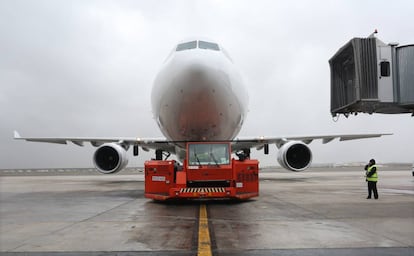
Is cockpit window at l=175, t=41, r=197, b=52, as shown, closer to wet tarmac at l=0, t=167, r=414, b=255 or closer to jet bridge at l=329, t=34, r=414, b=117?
jet bridge at l=329, t=34, r=414, b=117

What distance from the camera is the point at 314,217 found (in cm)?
638

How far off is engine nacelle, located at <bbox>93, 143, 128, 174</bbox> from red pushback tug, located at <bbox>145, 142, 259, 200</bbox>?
4316 mm

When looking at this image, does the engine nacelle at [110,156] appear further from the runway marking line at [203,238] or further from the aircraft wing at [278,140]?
the runway marking line at [203,238]

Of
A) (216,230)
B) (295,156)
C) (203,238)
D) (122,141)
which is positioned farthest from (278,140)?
(203,238)

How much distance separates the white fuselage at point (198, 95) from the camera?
341 inches

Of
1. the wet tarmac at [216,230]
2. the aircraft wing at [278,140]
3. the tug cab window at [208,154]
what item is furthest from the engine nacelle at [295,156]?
the wet tarmac at [216,230]

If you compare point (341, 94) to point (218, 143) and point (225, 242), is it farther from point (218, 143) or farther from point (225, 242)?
point (225, 242)

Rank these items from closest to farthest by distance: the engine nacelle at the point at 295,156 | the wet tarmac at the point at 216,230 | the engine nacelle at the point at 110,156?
the wet tarmac at the point at 216,230 < the engine nacelle at the point at 110,156 < the engine nacelle at the point at 295,156

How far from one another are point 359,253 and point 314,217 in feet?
8.39

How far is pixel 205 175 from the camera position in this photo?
9000 mm

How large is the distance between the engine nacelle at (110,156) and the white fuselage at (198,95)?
3.48 m

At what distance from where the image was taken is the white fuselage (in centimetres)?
867

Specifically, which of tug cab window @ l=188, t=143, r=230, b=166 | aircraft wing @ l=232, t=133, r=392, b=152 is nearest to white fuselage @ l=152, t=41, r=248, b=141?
tug cab window @ l=188, t=143, r=230, b=166

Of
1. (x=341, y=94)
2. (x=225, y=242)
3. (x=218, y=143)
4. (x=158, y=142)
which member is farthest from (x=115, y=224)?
(x=158, y=142)
